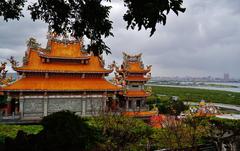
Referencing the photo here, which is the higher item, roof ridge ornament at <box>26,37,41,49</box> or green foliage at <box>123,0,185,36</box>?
roof ridge ornament at <box>26,37,41,49</box>

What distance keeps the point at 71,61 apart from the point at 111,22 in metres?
17.7

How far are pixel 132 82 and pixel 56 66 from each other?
7975 millimetres

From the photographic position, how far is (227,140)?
18328 millimetres

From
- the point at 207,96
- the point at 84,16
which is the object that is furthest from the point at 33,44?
the point at 207,96

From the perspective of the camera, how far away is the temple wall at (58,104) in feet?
70.5

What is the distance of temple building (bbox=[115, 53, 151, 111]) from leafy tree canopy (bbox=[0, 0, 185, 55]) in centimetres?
1878

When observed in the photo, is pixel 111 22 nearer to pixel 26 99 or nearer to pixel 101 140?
pixel 101 140

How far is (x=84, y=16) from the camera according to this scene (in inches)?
269

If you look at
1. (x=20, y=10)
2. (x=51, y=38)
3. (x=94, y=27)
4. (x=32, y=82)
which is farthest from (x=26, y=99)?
(x=94, y=27)

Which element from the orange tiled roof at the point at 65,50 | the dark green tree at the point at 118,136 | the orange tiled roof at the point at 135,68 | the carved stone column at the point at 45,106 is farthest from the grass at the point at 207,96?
the dark green tree at the point at 118,136

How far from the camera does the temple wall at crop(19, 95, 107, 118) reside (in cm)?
2150

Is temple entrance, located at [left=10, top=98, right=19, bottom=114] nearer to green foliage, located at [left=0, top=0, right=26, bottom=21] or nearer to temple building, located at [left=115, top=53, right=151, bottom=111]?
temple building, located at [left=115, top=53, right=151, bottom=111]

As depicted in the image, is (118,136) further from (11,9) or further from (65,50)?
(65,50)

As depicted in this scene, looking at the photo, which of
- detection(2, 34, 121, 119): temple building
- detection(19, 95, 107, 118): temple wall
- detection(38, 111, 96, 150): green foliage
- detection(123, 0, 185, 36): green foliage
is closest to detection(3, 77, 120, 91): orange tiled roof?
detection(2, 34, 121, 119): temple building
